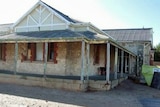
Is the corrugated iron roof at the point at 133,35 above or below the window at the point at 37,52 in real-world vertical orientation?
above

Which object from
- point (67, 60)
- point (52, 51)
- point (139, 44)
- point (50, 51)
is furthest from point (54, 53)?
point (139, 44)

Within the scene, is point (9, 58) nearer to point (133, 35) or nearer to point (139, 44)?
point (139, 44)

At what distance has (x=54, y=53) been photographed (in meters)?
14.6

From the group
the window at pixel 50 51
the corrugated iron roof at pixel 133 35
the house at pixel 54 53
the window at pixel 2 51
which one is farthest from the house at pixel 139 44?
the window at pixel 2 51

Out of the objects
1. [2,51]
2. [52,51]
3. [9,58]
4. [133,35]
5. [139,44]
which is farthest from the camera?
[133,35]

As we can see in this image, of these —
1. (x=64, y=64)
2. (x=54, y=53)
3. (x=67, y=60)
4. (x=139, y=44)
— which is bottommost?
(x=64, y=64)

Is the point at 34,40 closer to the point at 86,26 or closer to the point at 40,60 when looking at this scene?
the point at 40,60

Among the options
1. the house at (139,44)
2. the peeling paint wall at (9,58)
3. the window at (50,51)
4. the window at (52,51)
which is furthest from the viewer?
the house at (139,44)

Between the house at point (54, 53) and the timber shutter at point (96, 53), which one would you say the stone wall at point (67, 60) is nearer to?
the house at point (54, 53)

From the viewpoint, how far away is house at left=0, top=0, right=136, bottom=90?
12242mm

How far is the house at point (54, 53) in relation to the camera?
1224 cm

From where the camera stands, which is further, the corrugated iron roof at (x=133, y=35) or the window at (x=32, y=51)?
the corrugated iron roof at (x=133, y=35)

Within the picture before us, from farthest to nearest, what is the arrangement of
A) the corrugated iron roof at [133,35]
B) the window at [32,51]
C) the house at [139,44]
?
the corrugated iron roof at [133,35] → the house at [139,44] → the window at [32,51]

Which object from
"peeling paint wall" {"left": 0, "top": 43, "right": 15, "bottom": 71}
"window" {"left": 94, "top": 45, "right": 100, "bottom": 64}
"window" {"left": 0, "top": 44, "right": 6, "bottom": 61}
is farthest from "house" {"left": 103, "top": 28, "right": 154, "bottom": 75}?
"window" {"left": 0, "top": 44, "right": 6, "bottom": 61}
